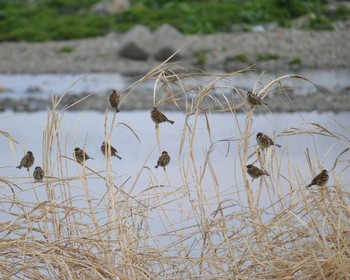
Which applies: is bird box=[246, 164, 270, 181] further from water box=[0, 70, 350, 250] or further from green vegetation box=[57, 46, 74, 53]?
green vegetation box=[57, 46, 74, 53]

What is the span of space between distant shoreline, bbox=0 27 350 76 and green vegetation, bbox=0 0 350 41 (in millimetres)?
516

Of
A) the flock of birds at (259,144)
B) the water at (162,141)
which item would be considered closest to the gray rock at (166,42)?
the water at (162,141)

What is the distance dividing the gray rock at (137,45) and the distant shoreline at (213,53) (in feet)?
0.40

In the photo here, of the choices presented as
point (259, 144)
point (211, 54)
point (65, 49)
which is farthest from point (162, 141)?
point (65, 49)

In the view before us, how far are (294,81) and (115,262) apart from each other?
1090cm

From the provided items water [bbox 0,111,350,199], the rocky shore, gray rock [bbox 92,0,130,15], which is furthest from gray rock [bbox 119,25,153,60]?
water [bbox 0,111,350,199]

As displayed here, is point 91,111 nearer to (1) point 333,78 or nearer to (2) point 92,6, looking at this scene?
(1) point 333,78

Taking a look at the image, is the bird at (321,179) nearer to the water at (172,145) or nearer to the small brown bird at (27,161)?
the water at (172,145)

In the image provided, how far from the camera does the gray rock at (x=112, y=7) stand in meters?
20.9

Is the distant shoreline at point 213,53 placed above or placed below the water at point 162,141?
above

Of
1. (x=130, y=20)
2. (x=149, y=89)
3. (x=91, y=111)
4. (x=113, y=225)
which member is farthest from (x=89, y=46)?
(x=113, y=225)

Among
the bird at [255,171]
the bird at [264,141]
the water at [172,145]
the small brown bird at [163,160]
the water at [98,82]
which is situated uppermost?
the water at [98,82]

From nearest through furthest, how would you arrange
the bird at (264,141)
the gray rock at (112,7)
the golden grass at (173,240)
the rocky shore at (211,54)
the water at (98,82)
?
the golden grass at (173,240) → the bird at (264,141) → the water at (98,82) → the rocky shore at (211,54) → the gray rock at (112,7)

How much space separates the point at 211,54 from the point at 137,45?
1256 millimetres
